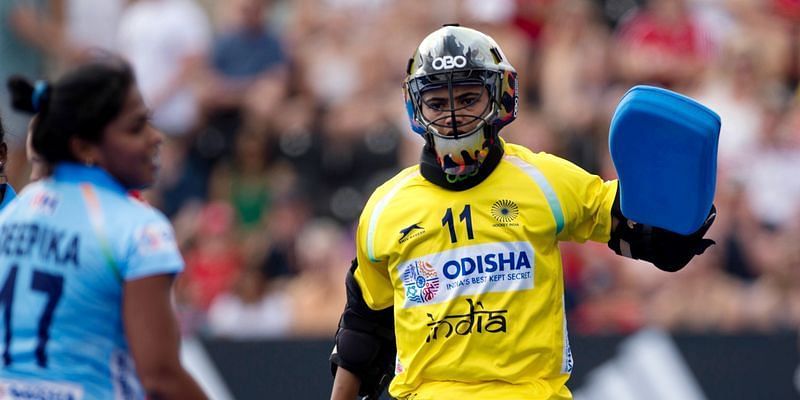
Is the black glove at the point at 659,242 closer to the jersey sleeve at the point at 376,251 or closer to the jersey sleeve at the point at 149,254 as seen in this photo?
the jersey sleeve at the point at 376,251

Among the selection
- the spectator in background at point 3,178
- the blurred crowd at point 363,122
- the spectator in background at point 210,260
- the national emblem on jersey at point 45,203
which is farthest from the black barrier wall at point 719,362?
the national emblem on jersey at point 45,203

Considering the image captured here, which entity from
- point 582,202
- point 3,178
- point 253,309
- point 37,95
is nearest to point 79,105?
point 37,95

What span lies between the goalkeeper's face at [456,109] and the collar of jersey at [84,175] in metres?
1.57

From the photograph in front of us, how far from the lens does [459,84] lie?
20.4 feet

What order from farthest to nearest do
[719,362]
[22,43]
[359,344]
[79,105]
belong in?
1. [22,43]
2. [719,362]
3. [359,344]
4. [79,105]

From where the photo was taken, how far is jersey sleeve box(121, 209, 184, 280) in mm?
4918

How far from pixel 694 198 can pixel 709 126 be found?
285 millimetres

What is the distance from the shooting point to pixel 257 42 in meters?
13.1

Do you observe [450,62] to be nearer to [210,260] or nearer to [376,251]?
[376,251]

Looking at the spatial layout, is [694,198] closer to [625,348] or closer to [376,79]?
[625,348]

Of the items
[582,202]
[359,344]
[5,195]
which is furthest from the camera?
[359,344]

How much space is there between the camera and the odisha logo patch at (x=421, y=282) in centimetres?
608

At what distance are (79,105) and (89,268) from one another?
0.54 meters

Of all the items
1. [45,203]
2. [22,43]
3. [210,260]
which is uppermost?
[45,203]
